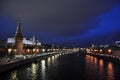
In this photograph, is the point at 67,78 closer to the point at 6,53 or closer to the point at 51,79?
the point at 51,79

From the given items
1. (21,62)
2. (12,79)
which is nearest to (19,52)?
(21,62)

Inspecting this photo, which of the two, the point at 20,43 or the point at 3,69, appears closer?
the point at 3,69

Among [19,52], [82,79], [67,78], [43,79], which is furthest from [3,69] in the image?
[19,52]

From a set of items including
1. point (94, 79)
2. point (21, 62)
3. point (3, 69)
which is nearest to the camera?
point (94, 79)

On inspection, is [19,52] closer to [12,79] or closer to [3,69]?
[3,69]

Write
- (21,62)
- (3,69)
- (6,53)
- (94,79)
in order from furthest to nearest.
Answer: (6,53)
(21,62)
(3,69)
(94,79)

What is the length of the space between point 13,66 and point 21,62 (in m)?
9.91

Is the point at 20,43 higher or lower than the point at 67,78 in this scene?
higher

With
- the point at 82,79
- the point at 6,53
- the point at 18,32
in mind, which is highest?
the point at 18,32

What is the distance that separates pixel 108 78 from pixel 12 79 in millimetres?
17146

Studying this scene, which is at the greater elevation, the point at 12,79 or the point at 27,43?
the point at 27,43

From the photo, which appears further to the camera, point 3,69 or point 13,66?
point 13,66

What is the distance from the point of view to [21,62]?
63406 mm

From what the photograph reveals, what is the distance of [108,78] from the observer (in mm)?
39188
